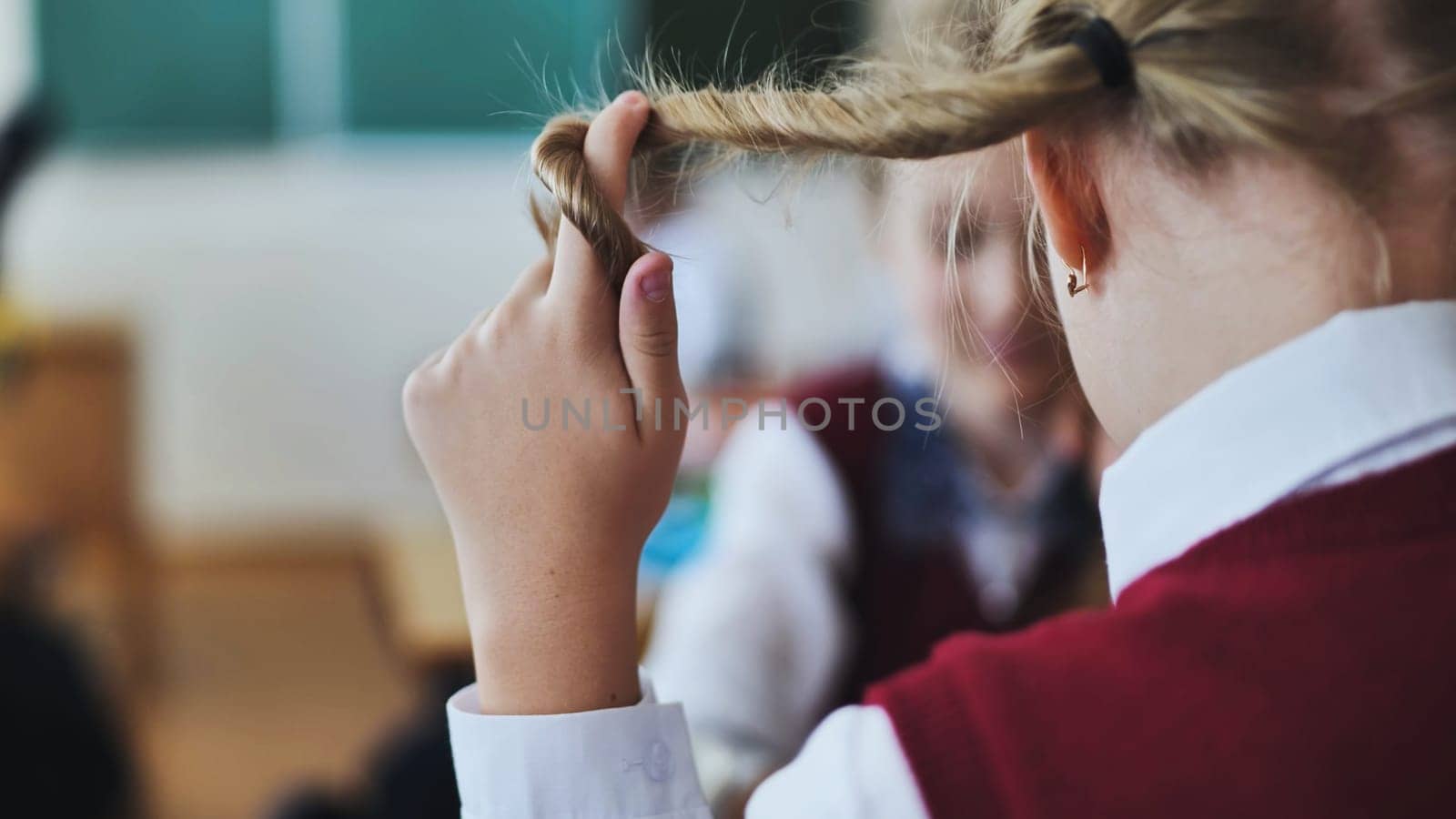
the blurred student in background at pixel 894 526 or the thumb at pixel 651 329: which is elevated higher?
the thumb at pixel 651 329

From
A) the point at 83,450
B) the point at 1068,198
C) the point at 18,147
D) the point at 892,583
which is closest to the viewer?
the point at 1068,198

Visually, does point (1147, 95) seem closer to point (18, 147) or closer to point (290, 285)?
point (18, 147)

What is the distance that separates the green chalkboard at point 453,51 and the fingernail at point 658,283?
269 cm

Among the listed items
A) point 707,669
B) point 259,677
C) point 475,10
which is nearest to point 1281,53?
point 707,669

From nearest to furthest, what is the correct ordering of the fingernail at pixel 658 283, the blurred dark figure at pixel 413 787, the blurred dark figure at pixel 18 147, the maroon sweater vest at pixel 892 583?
the fingernail at pixel 658 283 → the maroon sweater vest at pixel 892 583 → the blurred dark figure at pixel 413 787 → the blurred dark figure at pixel 18 147

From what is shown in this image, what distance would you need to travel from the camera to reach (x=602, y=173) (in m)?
0.54

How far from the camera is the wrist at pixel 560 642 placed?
1.82ft

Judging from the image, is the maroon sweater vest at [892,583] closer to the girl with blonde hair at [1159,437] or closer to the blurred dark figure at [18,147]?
the girl with blonde hair at [1159,437]

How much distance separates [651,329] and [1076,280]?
17cm

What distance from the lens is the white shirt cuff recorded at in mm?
542

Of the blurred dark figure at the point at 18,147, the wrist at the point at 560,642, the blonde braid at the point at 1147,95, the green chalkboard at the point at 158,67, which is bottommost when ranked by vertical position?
the wrist at the point at 560,642

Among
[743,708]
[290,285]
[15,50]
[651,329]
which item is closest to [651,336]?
[651,329]

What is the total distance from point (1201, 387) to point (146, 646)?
264 cm

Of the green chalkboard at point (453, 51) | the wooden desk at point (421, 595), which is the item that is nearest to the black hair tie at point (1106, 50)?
the wooden desk at point (421, 595)
